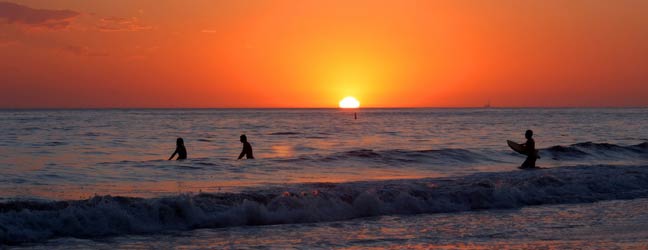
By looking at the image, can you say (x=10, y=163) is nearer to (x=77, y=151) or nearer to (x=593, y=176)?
(x=77, y=151)

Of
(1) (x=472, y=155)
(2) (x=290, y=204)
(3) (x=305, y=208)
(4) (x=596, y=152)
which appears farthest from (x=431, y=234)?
(4) (x=596, y=152)

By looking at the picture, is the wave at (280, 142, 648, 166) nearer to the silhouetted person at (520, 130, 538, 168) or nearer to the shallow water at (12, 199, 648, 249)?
the silhouetted person at (520, 130, 538, 168)

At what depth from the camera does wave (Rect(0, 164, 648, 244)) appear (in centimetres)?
1224

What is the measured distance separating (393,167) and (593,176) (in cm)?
795

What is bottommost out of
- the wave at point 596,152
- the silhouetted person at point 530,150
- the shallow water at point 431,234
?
the wave at point 596,152

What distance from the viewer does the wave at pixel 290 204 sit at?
12242mm

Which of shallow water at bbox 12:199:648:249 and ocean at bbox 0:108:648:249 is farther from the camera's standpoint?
ocean at bbox 0:108:648:249

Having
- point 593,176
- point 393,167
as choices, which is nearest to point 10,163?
point 393,167

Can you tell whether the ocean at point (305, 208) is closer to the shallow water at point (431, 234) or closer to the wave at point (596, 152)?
the shallow water at point (431, 234)

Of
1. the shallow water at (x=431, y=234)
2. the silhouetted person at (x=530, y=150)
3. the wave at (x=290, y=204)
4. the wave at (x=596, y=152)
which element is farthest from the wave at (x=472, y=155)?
the shallow water at (x=431, y=234)

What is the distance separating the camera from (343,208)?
48.2 feet

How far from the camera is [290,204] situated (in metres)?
14.4

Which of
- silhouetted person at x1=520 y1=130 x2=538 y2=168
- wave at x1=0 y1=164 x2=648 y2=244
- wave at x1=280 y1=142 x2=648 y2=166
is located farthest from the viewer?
wave at x1=280 y1=142 x2=648 y2=166

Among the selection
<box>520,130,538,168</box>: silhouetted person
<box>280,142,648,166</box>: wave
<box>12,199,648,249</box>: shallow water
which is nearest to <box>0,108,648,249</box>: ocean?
<box>12,199,648,249</box>: shallow water
